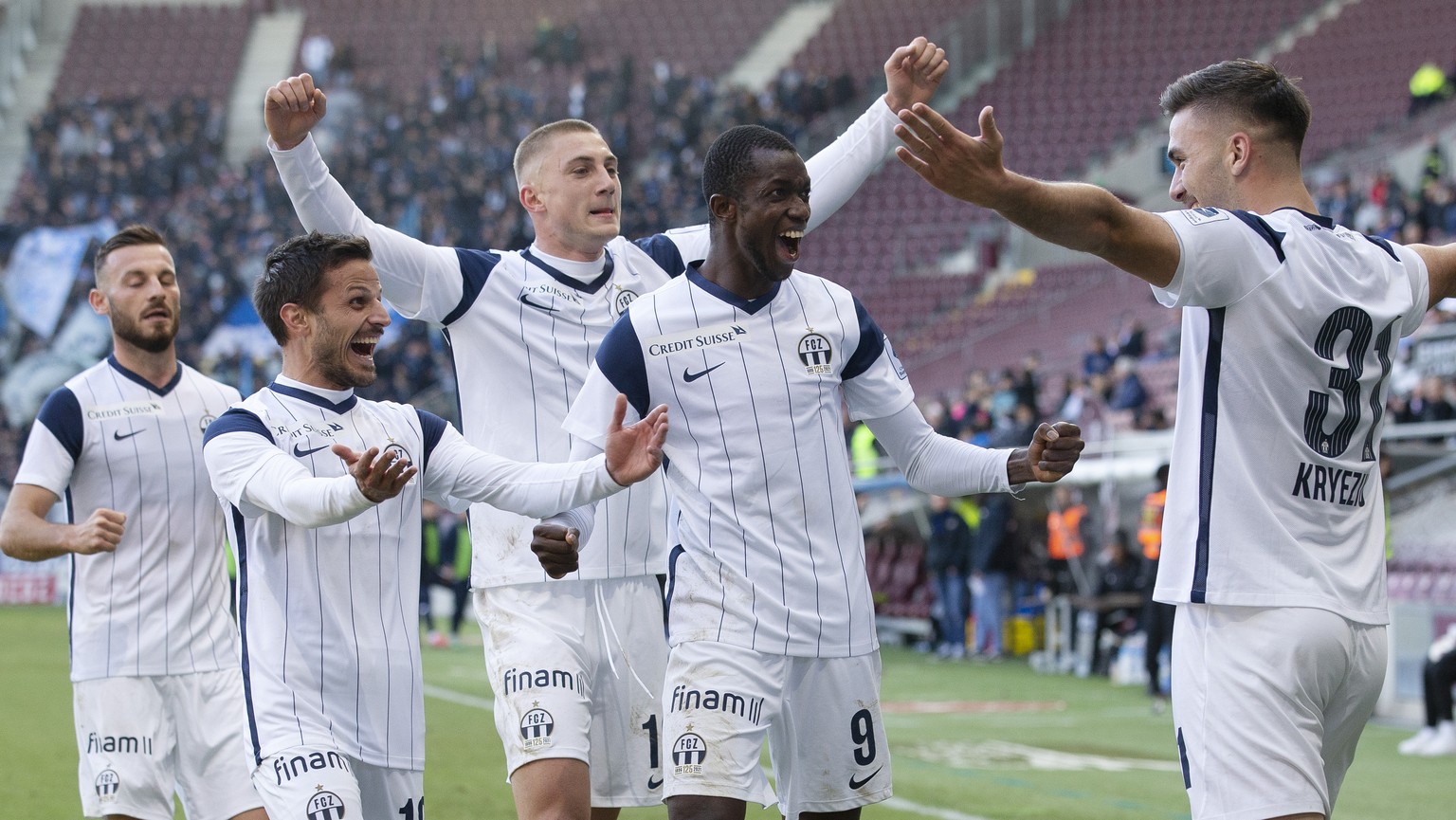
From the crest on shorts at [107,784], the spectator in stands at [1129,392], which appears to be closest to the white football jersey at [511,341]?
the crest on shorts at [107,784]

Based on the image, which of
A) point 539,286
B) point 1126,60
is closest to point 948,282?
point 1126,60

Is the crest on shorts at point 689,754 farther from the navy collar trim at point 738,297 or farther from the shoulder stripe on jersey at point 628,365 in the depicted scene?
the navy collar trim at point 738,297

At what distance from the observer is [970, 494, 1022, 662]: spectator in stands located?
1797 centimetres

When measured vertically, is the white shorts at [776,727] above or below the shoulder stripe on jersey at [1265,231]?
below

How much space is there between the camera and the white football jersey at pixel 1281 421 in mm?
3791

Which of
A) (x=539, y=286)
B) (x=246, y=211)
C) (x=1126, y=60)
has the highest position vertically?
(x=1126, y=60)

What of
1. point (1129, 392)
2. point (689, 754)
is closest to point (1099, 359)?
point (1129, 392)

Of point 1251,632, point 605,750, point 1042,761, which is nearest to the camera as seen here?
point 1251,632

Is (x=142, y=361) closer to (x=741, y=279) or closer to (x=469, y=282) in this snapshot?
(x=469, y=282)

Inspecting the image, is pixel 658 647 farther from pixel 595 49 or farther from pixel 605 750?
pixel 595 49

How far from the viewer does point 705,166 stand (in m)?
4.76

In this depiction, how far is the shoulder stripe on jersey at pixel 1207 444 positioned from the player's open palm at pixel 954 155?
715 millimetres

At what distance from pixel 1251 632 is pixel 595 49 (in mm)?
35280

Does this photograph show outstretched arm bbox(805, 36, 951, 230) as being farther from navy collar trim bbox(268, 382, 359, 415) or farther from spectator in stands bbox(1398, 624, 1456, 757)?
spectator in stands bbox(1398, 624, 1456, 757)
